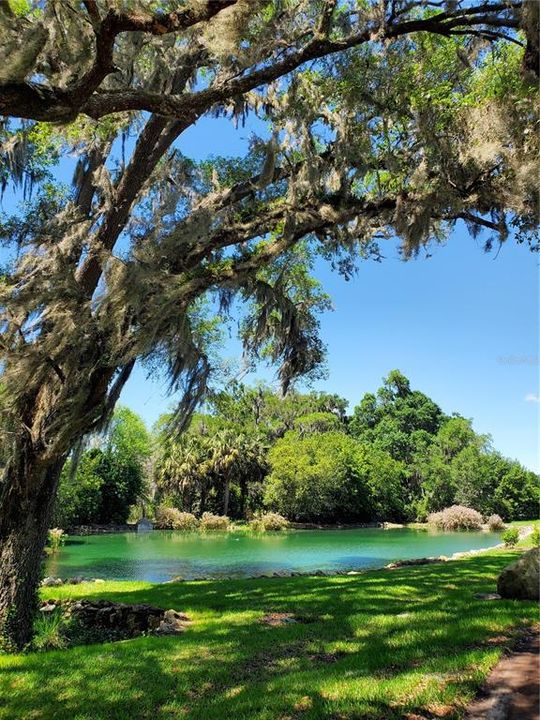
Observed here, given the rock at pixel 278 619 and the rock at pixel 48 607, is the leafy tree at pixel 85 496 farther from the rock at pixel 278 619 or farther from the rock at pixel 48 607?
the rock at pixel 278 619

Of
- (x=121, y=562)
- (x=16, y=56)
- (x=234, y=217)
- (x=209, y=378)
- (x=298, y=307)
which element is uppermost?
(x=234, y=217)

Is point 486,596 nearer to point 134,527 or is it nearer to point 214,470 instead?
point 134,527

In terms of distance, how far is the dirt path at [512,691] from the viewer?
2.96 metres

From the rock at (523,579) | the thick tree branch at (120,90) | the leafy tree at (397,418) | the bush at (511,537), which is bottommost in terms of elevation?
the bush at (511,537)

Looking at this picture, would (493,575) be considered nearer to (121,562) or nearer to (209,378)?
(209,378)

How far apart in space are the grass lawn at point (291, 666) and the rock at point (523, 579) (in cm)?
28

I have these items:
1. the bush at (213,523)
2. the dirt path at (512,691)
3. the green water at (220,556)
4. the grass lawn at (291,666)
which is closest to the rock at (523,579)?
the grass lawn at (291,666)

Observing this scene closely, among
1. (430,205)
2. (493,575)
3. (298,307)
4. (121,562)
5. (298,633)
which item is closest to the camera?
(298,633)

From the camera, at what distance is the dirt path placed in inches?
116

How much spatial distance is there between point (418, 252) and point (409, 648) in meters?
5.80

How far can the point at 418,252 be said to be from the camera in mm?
8328

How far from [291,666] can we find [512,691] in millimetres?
1774

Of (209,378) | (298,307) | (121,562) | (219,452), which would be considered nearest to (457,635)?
(209,378)

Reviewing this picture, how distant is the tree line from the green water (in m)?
10.5
